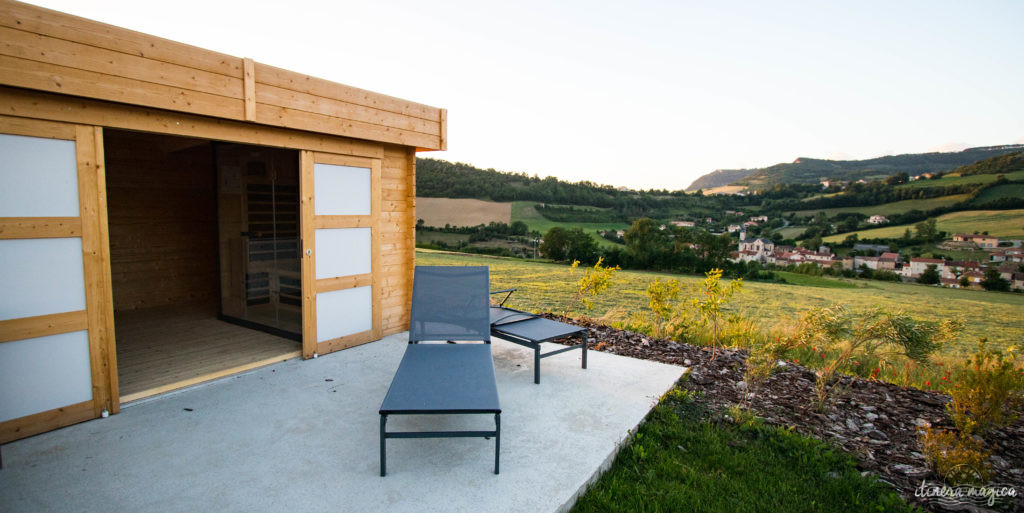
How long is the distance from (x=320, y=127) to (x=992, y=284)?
124ft

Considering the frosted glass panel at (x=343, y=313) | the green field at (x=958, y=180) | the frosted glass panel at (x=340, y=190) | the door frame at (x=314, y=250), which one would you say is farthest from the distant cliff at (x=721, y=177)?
the frosted glass panel at (x=343, y=313)

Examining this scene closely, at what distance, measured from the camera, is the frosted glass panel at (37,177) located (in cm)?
273

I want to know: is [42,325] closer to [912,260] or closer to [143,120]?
[143,120]

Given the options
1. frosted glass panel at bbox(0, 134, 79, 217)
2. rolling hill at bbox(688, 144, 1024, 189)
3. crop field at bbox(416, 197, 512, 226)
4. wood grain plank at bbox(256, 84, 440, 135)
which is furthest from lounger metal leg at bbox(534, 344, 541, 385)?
rolling hill at bbox(688, 144, 1024, 189)

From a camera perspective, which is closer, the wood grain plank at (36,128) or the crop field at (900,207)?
the wood grain plank at (36,128)

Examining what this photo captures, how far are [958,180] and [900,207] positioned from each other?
5.58 metres

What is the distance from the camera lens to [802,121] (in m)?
21.7

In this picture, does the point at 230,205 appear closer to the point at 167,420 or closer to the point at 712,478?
the point at 167,420

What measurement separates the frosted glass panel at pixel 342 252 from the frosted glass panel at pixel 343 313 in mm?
221

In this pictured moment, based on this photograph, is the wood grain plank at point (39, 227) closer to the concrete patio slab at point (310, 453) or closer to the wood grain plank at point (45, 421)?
the wood grain plank at point (45, 421)

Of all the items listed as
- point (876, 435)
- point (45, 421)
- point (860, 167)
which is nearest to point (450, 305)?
point (45, 421)

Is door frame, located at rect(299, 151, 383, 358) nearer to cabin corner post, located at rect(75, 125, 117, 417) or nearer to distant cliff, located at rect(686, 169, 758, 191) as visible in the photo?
cabin corner post, located at rect(75, 125, 117, 417)

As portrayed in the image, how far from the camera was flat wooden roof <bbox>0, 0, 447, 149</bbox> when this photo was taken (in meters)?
2.62

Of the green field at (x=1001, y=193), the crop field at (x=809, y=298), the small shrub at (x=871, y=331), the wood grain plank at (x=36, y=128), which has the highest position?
the green field at (x=1001, y=193)
